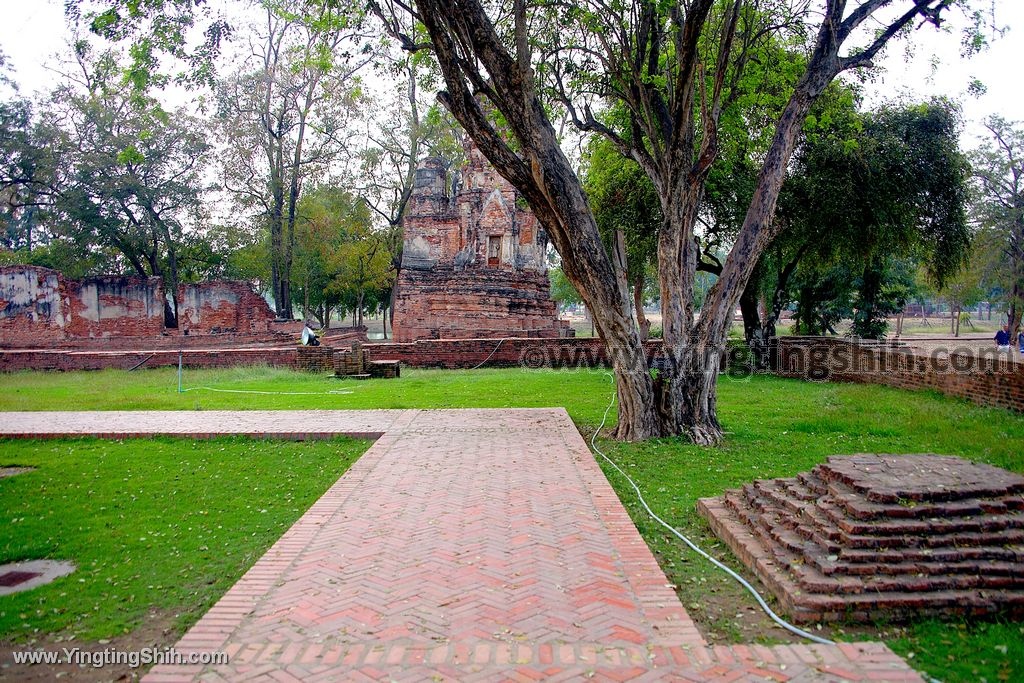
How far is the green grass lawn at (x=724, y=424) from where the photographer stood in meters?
3.42

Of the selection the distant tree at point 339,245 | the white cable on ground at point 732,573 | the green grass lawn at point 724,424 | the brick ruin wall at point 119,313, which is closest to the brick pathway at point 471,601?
the white cable on ground at point 732,573

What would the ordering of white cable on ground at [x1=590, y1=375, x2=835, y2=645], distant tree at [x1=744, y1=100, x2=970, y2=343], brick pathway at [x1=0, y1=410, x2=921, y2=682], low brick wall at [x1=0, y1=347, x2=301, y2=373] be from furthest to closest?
low brick wall at [x1=0, y1=347, x2=301, y2=373]
distant tree at [x1=744, y1=100, x2=970, y2=343]
white cable on ground at [x1=590, y1=375, x2=835, y2=645]
brick pathway at [x1=0, y1=410, x2=921, y2=682]

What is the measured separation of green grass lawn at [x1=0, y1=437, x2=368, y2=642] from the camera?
3758 millimetres

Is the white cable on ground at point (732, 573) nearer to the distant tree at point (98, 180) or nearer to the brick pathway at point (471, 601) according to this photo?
the brick pathway at point (471, 601)

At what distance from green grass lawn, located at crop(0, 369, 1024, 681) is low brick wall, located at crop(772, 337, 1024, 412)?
1.12 ft

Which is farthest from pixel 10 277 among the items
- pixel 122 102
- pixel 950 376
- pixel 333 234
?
pixel 950 376

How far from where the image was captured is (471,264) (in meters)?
24.4

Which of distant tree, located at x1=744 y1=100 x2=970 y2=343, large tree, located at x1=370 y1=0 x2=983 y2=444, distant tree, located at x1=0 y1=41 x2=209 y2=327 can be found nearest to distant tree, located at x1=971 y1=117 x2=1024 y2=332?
distant tree, located at x1=744 y1=100 x2=970 y2=343

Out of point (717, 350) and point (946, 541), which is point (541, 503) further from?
point (717, 350)

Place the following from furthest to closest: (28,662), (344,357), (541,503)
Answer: (344,357), (541,503), (28,662)

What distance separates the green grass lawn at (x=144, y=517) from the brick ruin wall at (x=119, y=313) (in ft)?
55.3

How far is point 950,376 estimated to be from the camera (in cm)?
1124

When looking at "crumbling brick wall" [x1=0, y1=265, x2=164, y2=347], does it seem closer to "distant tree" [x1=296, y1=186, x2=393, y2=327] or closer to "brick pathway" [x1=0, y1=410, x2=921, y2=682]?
"distant tree" [x1=296, y1=186, x2=393, y2=327]

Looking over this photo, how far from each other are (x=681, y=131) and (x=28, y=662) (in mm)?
7727
